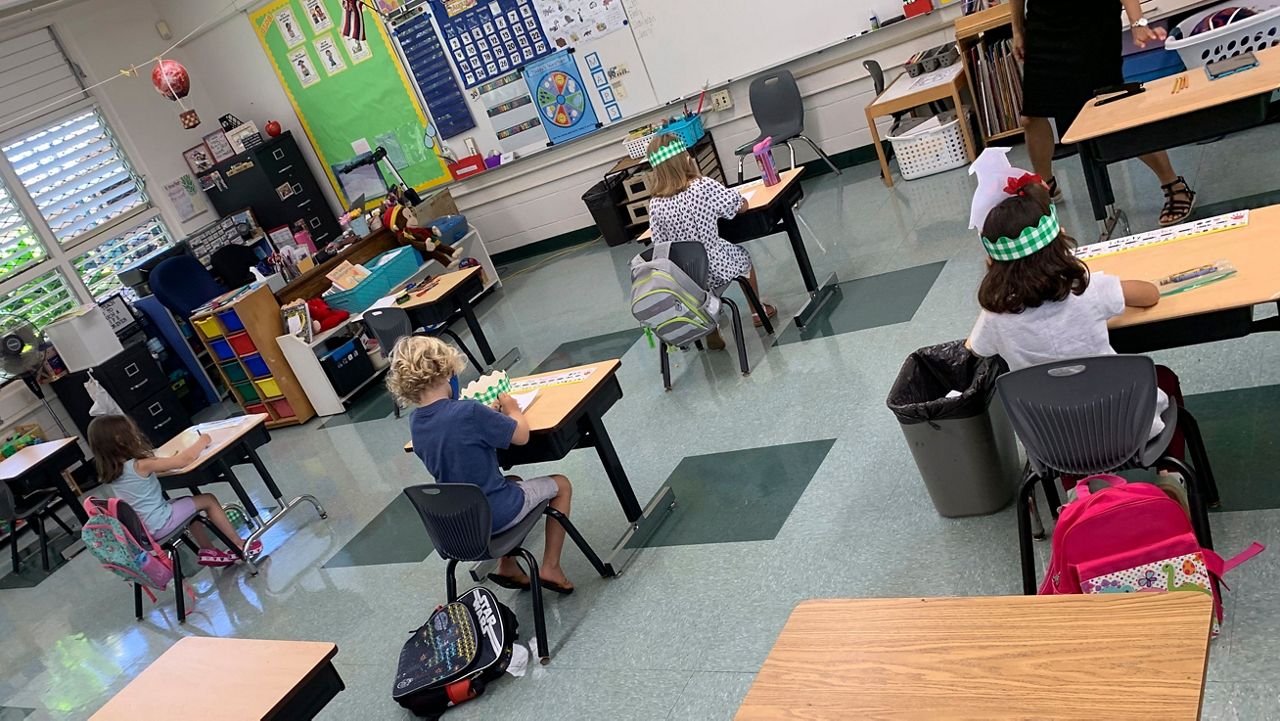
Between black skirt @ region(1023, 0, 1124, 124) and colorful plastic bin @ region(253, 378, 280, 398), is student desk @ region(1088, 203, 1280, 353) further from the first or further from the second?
colorful plastic bin @ region(253, 378, 280, 398)

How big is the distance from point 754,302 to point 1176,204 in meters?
2.04

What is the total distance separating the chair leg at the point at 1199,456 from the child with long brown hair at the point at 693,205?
2625mm

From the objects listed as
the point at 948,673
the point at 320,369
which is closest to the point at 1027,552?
the point at 948,673

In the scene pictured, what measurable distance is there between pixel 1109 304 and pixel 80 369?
24.7 feet

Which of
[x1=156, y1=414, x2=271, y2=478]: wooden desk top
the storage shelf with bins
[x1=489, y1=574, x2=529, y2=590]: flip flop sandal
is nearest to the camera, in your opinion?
[x1=489, y1=574, x2=529, y2=590]: flip flop sandal

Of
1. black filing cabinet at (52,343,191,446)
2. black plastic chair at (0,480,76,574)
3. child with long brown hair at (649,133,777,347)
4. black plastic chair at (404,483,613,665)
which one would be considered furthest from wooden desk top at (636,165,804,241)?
black filing cabinet at (52,343,191,446)

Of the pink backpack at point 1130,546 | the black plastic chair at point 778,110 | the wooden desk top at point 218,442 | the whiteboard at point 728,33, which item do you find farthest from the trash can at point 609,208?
the pink backpack at point 1130,546

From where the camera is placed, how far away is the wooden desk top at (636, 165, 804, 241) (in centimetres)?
505

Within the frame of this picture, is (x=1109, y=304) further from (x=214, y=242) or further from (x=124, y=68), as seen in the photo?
(x=124, y=68)

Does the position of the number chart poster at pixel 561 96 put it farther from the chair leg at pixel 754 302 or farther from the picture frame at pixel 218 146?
the chair leg at pixel 754 302

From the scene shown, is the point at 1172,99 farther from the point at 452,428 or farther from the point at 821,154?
the point at 821,154

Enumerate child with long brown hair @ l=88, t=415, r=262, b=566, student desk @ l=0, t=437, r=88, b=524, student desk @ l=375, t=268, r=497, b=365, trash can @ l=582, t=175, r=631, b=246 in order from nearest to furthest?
1. child with long brown hair @ l=88, t=415, r=262, b=566
2. student desk @ l=375, t=268, r=497, b=365
3. student desk @ l=0, t=437, r=88, b=524
4. trash can @ l=582, t=175, r=631, b=246

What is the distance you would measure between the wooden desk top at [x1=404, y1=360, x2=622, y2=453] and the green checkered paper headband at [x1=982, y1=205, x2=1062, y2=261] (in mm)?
1638

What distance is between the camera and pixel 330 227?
9859 mm
